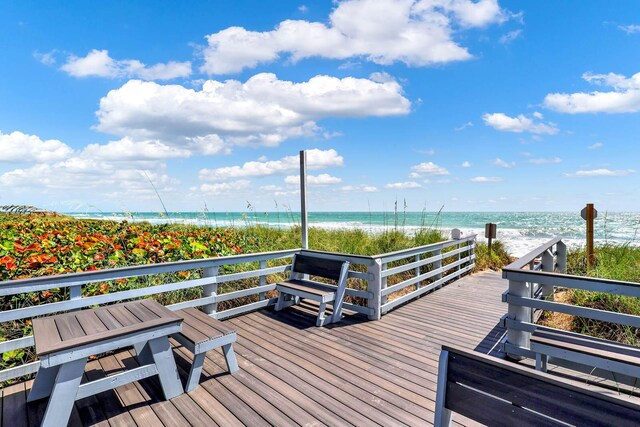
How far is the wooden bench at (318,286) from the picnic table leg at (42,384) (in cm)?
235

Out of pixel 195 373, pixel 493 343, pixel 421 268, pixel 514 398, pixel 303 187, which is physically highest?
pixel 303 187

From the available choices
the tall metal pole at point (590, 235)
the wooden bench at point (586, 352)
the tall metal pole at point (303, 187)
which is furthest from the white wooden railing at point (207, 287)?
the tall metal pole at point (590, 235)

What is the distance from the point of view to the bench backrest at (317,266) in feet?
14.0

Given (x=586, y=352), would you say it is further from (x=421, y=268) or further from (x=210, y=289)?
(x=421, y=268)

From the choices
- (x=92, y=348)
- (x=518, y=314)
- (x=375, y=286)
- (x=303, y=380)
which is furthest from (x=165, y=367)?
(x=518, y=314)

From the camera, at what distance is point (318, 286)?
433 cm

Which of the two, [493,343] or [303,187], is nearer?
[493,343]

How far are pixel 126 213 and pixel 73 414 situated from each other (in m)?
3.84

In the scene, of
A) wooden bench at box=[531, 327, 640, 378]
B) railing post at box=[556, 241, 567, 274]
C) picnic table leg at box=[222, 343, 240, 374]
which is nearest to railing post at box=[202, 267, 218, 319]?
picnic table leg at box=[222, 343, 240, 374]

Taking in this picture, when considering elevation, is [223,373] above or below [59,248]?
below

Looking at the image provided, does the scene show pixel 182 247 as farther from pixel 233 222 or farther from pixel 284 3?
pixel 284 3

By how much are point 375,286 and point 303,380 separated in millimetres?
1673

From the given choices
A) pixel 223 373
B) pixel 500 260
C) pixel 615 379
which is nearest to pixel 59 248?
pixel 223 373

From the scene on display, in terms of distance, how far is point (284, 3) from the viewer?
6328 millimetres
